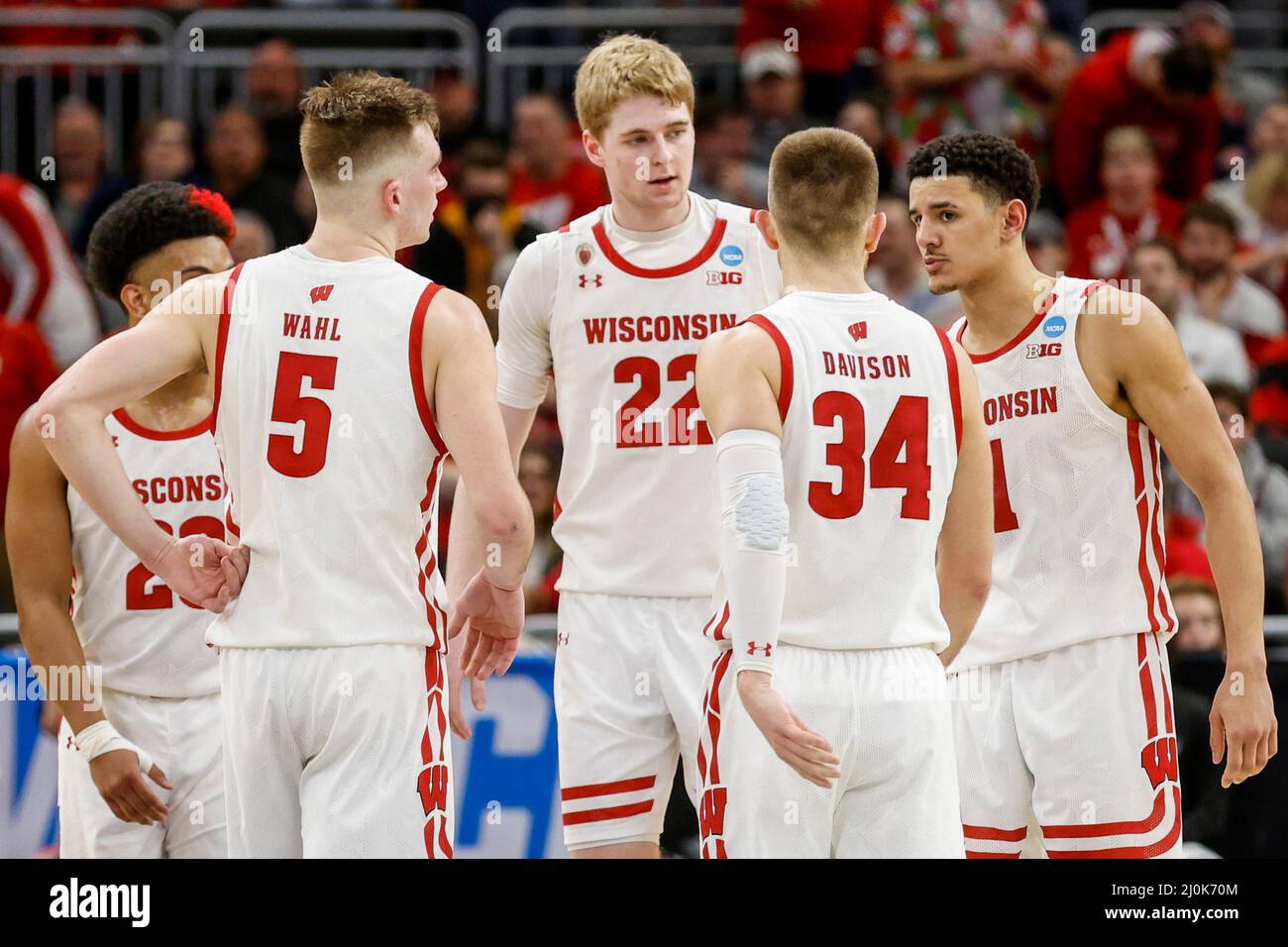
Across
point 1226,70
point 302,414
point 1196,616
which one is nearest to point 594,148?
point 302,414

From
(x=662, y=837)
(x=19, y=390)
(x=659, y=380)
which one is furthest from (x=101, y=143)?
(x=659, y=380)

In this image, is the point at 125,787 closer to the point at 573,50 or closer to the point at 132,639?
the point at 132,639

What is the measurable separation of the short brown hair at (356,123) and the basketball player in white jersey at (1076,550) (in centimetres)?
169

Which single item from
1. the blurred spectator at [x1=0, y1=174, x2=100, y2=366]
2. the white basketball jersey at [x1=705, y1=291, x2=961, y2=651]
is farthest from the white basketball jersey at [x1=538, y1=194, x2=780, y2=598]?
the blurred spectator at [x1=0, y1=174, x2=100, y2=366]

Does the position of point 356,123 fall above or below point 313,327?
above

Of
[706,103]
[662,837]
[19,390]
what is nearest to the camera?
[662,837]

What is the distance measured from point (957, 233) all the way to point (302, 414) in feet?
6.89

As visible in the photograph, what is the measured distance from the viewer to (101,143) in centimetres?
1126

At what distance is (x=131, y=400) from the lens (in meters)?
4.67

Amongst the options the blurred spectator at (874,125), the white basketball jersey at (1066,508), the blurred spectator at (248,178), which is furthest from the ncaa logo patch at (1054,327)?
the blurred spectator at (248,178)

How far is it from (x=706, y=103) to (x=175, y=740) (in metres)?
6.96

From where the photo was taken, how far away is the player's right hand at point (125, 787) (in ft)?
16.7

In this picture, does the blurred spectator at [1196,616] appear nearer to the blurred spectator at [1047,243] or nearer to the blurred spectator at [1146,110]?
the blurred spectator at [1047,243]

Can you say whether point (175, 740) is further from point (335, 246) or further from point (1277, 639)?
point (1277, 639)
